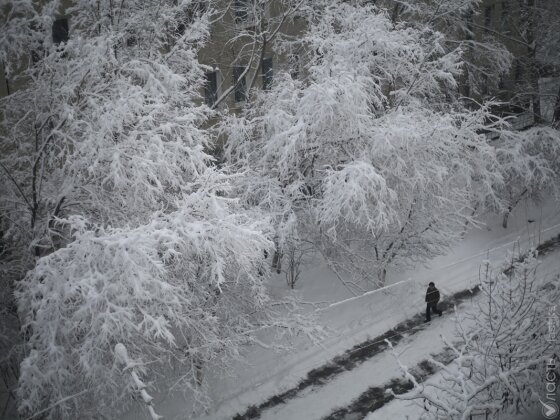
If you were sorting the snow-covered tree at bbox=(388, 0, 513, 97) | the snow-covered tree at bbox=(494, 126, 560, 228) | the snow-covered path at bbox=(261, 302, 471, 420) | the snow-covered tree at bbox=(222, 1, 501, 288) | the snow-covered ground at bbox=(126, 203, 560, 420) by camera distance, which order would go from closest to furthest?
the snow-covered path at bbox=(261, 302, 471, 420) < the snow-covered ground at bbox=(126, 203, 560, 420) < the snow-covered tree at bbox=(222, 1, 501, 288) < the snow-covered tree at bbox=(494, 126, 560, 228) < the snow-covered tree at bbox=(388, 0, 513, 97)

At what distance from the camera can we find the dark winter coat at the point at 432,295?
1243 cm

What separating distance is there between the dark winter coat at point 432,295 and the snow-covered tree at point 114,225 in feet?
13.4

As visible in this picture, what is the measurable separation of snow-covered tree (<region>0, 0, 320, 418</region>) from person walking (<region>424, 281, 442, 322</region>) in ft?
13.4

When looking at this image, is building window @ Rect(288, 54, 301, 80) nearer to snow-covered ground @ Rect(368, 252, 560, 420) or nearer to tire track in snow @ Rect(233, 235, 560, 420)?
tire track in snow @ Rect(233, 235, 560, 420)

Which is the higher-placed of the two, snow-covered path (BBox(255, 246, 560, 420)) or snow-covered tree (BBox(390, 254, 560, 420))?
snow-covered tree (BBox(390, 254, 560, 420))

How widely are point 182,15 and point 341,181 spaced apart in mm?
6161

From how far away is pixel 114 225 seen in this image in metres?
9.27

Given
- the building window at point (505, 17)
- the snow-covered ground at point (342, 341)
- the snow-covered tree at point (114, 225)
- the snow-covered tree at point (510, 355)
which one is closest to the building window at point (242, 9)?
the snow-covered tree at point (114, 225)

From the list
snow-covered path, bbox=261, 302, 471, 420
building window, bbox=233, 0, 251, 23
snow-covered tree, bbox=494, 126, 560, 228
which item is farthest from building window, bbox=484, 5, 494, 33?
A: snow-covered path, bbox=261, 302, 471, 420

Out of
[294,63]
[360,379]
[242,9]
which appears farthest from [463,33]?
[360,379]

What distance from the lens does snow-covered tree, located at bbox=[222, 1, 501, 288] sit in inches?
444

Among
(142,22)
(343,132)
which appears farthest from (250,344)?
(142,22)

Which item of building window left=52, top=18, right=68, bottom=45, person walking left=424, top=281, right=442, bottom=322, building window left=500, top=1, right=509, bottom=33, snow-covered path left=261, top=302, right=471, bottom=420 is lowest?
snow-covered path left=261, top=302, right=471, bottom=420

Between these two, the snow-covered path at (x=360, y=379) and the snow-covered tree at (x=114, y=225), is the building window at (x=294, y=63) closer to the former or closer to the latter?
the snow-covered tree at (x=114, y=225)
